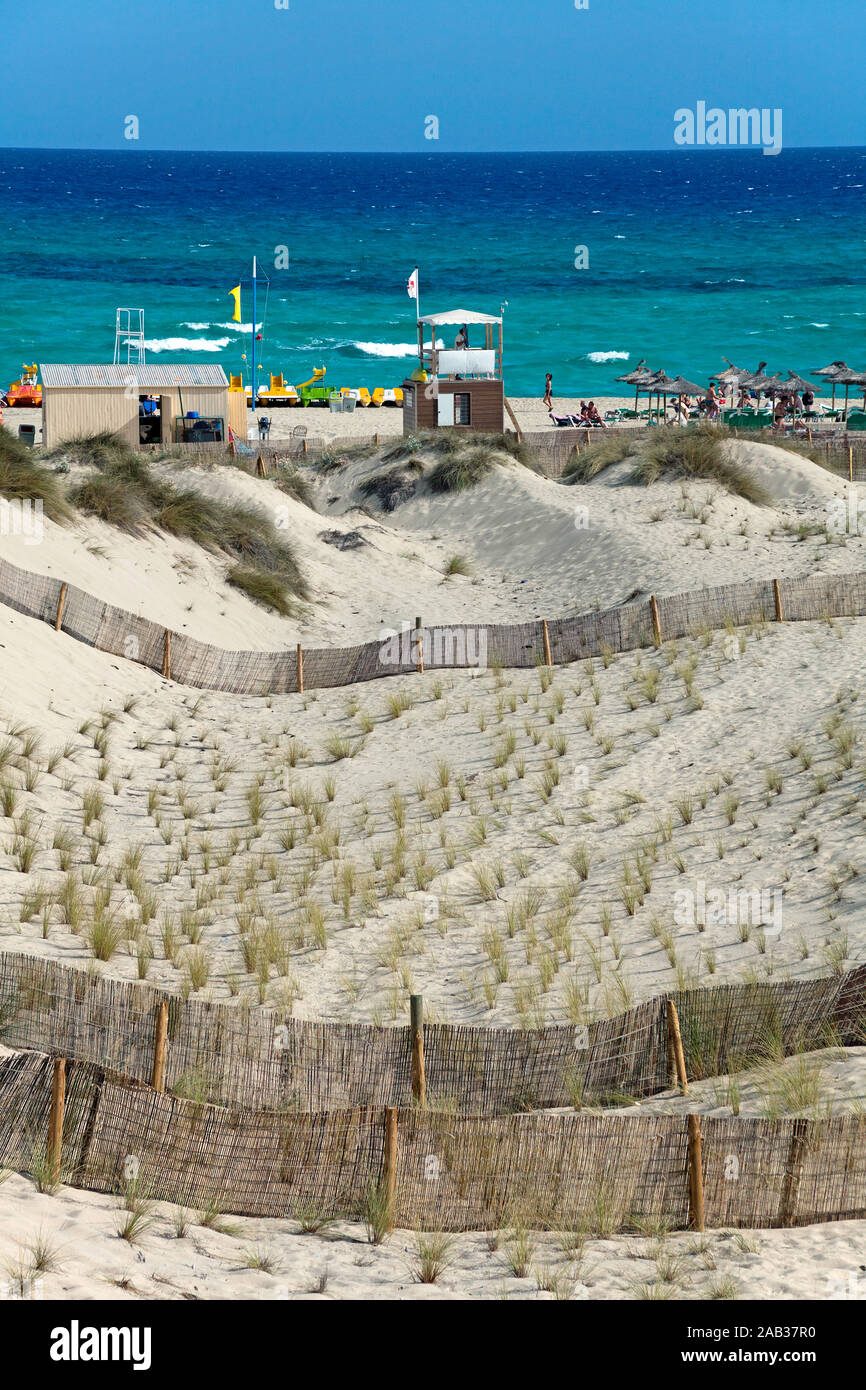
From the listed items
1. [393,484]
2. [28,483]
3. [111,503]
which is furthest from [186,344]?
[28,483]

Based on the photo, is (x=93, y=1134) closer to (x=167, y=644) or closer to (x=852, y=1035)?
(x=852, y=1035)

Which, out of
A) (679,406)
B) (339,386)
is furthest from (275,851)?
(339,386)

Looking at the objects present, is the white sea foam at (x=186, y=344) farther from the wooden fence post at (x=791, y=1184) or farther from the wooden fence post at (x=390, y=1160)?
the wooden fence post at (x=791, y=1184)

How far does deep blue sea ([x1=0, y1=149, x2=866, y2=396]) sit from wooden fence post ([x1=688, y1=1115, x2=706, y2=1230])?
56.8m

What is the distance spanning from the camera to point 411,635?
2000 cm

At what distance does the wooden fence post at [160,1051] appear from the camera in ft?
25.6

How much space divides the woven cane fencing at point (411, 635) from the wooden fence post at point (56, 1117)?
1268cm

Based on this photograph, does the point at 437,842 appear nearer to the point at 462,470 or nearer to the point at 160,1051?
the point at 160,1051

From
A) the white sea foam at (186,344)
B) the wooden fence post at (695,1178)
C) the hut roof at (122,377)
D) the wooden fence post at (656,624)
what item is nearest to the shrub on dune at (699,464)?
the wooden fence post at (656,624)

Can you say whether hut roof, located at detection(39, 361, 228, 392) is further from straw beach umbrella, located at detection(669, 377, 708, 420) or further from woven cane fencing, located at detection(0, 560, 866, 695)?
woven cane fencing, located at detection(0, 560, 866, 695)

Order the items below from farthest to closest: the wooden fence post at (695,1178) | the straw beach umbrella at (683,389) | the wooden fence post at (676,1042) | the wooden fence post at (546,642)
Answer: the straw beach umbrella at (683,389) < the wooden fence post at (546,642) < the wooden fence post at (676,1042) < the wooden fence post at (695,1178)

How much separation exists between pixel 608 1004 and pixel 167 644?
10.8 metres

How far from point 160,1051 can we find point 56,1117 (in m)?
1.11
